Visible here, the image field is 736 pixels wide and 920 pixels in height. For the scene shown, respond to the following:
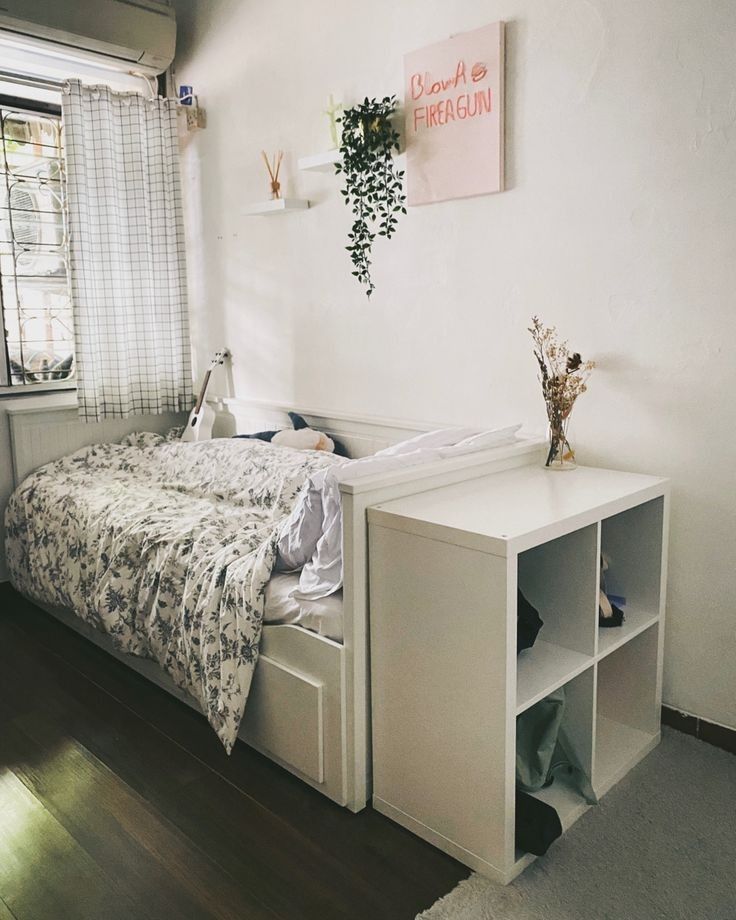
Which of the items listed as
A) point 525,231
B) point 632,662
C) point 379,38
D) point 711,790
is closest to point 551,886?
point 711,790

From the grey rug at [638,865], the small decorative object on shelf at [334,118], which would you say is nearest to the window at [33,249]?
the small decorative object on shelf at [334,118]

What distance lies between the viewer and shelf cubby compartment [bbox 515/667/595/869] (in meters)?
1.83

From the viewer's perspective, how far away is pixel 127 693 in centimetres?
245

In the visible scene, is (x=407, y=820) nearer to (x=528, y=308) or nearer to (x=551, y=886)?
(x=551, y=886)

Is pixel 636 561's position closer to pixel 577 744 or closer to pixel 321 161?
pixel 577 744

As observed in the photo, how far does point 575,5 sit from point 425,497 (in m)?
1.42

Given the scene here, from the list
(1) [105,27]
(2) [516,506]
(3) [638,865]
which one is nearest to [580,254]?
(2) [516,506]

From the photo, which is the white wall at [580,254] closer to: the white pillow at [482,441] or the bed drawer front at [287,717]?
the white pillow at [482,441]

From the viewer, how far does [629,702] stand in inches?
84.7

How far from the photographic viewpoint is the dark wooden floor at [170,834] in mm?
1572

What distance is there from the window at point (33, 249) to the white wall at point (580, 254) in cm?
103

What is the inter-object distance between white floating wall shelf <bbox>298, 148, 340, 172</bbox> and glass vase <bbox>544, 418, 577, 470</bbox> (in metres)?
1.24

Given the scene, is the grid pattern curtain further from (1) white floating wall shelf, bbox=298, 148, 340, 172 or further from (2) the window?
(1) white floating wall shelf, bbox=298, 148, 340, 172

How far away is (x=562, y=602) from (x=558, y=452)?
1.65 feet
